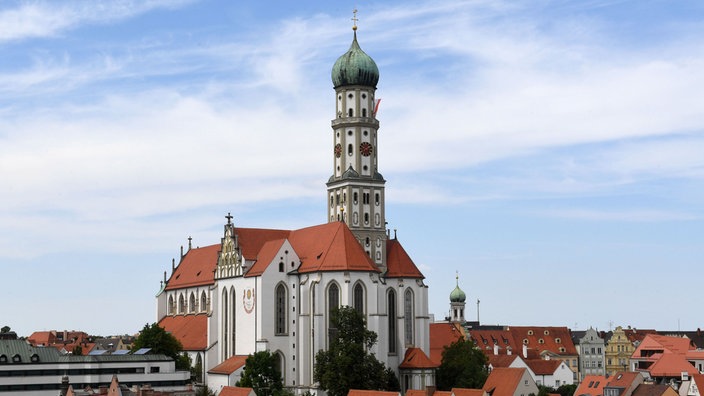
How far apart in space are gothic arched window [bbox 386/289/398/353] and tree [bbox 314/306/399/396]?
7.47 meters

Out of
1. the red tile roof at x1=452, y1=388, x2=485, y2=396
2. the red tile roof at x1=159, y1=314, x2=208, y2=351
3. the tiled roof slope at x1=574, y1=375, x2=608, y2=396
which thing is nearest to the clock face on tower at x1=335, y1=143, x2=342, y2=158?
the red tile roof at x1=159, y1=314, x2=208, y2=351

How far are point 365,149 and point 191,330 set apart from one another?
93.1 feet

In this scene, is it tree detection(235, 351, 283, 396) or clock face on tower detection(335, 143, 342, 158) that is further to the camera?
clock face on tower detection(335, 143, 342, 158)

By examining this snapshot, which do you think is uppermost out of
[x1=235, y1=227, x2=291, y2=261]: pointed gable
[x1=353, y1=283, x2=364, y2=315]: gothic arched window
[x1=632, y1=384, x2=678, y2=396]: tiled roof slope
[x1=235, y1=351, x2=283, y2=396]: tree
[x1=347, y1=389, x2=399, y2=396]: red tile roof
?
[x1=235, y1=227, x2=291, y2=261]: pointed gable

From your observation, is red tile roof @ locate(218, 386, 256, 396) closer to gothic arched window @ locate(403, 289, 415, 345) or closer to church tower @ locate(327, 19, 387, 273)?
gothic arched window @ locate(403, 289, 415, 345)

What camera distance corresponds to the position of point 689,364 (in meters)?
125

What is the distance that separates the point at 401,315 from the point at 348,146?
1779cm

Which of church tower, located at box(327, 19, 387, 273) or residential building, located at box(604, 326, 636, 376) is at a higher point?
church tower, located at box(327, 19, 387, 273)

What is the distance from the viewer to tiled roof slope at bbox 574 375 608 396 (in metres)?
108

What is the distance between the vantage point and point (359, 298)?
10562cm

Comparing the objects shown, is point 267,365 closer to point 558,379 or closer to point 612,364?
point 558,379

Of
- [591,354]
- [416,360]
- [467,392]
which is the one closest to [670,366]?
[416,360]

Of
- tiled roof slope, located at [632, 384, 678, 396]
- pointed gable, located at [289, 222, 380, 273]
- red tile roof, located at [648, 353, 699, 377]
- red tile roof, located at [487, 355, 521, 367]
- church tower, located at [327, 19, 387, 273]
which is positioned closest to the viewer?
tiled roof slope, located at [632, 384, 678, 396]

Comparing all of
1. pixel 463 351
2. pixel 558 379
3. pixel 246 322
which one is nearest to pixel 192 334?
pixel 246 322
